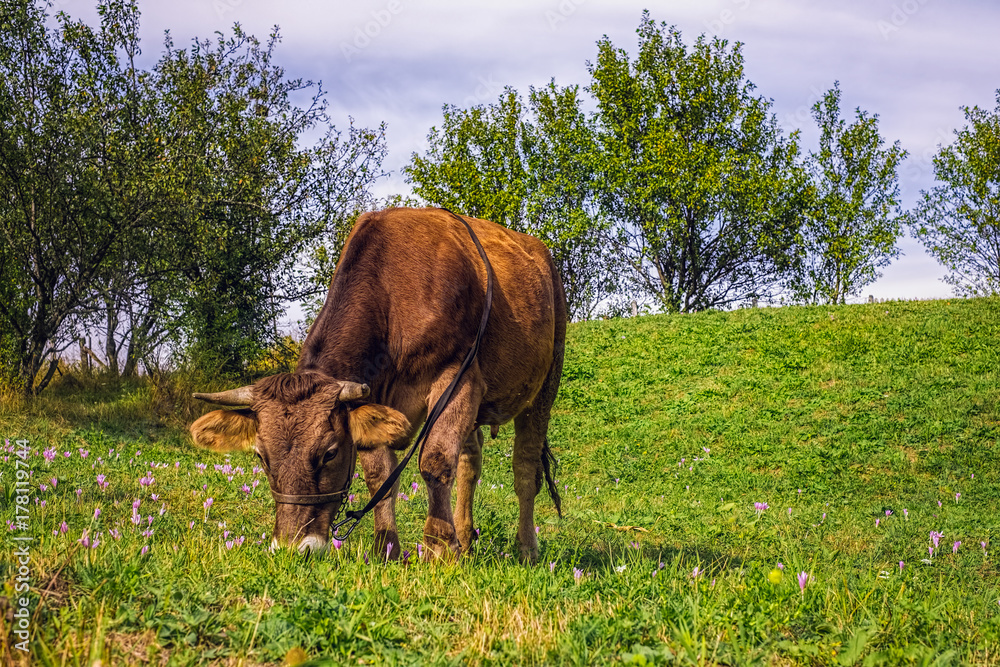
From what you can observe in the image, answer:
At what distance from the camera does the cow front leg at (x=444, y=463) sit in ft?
17.4

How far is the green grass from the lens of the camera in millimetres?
3387

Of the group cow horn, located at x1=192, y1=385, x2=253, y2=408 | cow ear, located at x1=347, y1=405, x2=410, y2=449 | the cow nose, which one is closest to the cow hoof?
the cow nose

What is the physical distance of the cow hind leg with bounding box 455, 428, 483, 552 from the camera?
21.4ft

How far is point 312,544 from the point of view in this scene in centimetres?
481

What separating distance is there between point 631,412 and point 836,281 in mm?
26424

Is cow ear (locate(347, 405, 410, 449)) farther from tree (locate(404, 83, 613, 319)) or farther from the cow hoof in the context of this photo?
tree (locate(404, 83, 613, 319))

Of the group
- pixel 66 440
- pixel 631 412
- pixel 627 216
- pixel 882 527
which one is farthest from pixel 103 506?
pixel 627 216

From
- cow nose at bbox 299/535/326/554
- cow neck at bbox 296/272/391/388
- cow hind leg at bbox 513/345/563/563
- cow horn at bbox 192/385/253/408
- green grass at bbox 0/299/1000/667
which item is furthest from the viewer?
cow hind leg at bbox 513/345/563/563

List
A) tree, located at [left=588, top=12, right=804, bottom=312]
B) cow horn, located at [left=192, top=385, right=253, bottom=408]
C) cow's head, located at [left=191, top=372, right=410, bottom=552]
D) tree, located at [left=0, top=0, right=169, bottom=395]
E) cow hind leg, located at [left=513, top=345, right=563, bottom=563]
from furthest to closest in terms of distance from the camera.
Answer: tree, located at [left=588, top=12, right=804, bottom=312]
tree, located at [left=0, top=0, right=169, bottom=395]
cow hind leg, located at [left=513, top=345, right=563, bottom=563]
cow horn, located at [left=192, top=385, right=253, bottom=408]
cow's head, located at [left=191, top=372, right=410, bottom=552]

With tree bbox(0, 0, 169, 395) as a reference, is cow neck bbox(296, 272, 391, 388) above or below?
below

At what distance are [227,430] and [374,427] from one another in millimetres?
1034

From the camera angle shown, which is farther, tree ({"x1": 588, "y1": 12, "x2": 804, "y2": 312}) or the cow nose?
tree ({"x1": 588, "y1": 12, "x2": 804, "y2": 312})

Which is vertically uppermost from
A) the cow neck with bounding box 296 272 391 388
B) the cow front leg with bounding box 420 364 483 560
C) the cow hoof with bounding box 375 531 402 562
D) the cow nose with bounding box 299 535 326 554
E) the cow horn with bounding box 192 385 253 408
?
the cow neck with bounding box 296 272 391 388

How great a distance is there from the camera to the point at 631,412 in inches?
649
